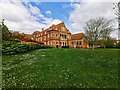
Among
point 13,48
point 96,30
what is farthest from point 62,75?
point 96,30

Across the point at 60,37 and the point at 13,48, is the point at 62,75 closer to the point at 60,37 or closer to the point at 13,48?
the point at 13,48

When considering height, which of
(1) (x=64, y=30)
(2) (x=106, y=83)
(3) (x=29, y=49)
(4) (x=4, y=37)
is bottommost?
(2) (x=106, y=83)

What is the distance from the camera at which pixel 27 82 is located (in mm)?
10797

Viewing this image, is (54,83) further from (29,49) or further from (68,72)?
(29,49)

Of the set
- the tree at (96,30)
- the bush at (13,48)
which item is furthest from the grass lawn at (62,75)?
the tree at (96,30)

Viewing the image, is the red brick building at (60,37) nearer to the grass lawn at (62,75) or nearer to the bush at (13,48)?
the bush at (13,48)

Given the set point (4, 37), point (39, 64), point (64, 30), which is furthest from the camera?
point (64, 30)

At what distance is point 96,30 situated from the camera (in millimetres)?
47688

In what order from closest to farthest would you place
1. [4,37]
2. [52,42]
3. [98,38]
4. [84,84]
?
[84,84], [4,37], [98,38], [52,42]

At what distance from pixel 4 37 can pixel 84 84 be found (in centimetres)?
2065

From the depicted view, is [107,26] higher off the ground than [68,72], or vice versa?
[107,26]

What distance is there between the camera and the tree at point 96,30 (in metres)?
45.4

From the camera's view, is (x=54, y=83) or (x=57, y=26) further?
(x=57, y=26)

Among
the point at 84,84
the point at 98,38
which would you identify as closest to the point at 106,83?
the point at 84,84
